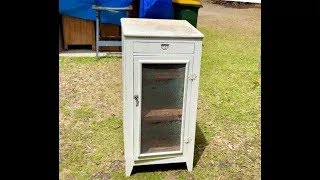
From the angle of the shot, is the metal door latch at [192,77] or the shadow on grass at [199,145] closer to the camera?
the metal door latch at [192,77]

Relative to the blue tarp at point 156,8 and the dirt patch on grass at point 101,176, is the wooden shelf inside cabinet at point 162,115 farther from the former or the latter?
the blue tarp at point 156,8

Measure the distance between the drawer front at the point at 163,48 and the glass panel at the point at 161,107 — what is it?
0.50 feet

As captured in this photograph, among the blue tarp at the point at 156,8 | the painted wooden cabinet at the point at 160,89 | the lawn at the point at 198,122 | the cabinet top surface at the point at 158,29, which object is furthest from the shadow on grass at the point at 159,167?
the blue tarp at the point at 156,8

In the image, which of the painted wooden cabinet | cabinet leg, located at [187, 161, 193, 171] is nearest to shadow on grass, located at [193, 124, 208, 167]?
cabinet leg, located at [187, 161, 193, 171]

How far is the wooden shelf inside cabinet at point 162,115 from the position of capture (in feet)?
10.8

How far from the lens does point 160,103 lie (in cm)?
330

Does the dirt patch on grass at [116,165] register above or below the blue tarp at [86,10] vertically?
below

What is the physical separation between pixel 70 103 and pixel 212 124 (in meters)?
2.25

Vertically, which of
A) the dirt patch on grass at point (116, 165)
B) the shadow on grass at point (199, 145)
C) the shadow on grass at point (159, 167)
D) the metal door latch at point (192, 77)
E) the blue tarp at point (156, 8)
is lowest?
the dirt patch on grass at point (116, 165)

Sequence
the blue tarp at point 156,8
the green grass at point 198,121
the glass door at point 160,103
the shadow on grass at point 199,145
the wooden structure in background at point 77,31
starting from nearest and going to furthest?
the glass door at point 160,103, the green grass at point 198,121, the shadow on grass at point 199,145, the blue tarp at point 156,8, the wooden structure in background at point 77,31

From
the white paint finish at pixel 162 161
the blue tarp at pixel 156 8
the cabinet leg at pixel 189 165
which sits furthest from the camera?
the blue tarp at pixel 156 8

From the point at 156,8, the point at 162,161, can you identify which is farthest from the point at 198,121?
the point at 156,8

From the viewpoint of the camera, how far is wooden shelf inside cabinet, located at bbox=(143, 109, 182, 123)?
3.28 meters

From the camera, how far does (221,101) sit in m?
5.52
